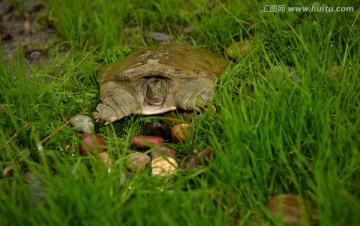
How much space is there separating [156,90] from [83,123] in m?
0.53

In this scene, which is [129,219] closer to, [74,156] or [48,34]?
[74,156]

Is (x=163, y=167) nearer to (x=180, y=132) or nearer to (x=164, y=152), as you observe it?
(x=164, y=152)

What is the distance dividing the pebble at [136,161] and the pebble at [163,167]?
0.28 ft

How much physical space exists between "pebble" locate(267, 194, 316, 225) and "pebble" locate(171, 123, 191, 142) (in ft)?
2.37

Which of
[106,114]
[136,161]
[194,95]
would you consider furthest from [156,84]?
[136,161]

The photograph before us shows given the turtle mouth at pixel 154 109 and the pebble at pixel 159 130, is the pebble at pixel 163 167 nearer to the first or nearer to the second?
the pebble at pixel 159 130

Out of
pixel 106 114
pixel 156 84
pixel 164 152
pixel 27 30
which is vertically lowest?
pixel 164 152

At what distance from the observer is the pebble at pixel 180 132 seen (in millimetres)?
2410

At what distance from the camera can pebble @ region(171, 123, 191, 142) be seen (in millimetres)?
2410

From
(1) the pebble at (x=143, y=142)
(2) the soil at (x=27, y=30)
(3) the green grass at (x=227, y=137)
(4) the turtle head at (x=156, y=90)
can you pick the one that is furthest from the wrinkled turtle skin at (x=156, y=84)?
(2) the soil at (x=27, y=30)

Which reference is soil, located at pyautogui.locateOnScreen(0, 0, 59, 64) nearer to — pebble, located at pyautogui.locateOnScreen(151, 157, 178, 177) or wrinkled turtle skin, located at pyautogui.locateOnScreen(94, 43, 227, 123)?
wrinkled turtle skin, located at pyautogui.locateOnScreen(94, 43, 227, 123)

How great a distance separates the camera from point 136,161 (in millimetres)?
2268

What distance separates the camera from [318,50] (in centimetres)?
269

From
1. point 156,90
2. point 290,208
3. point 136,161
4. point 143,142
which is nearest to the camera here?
point 290,208
